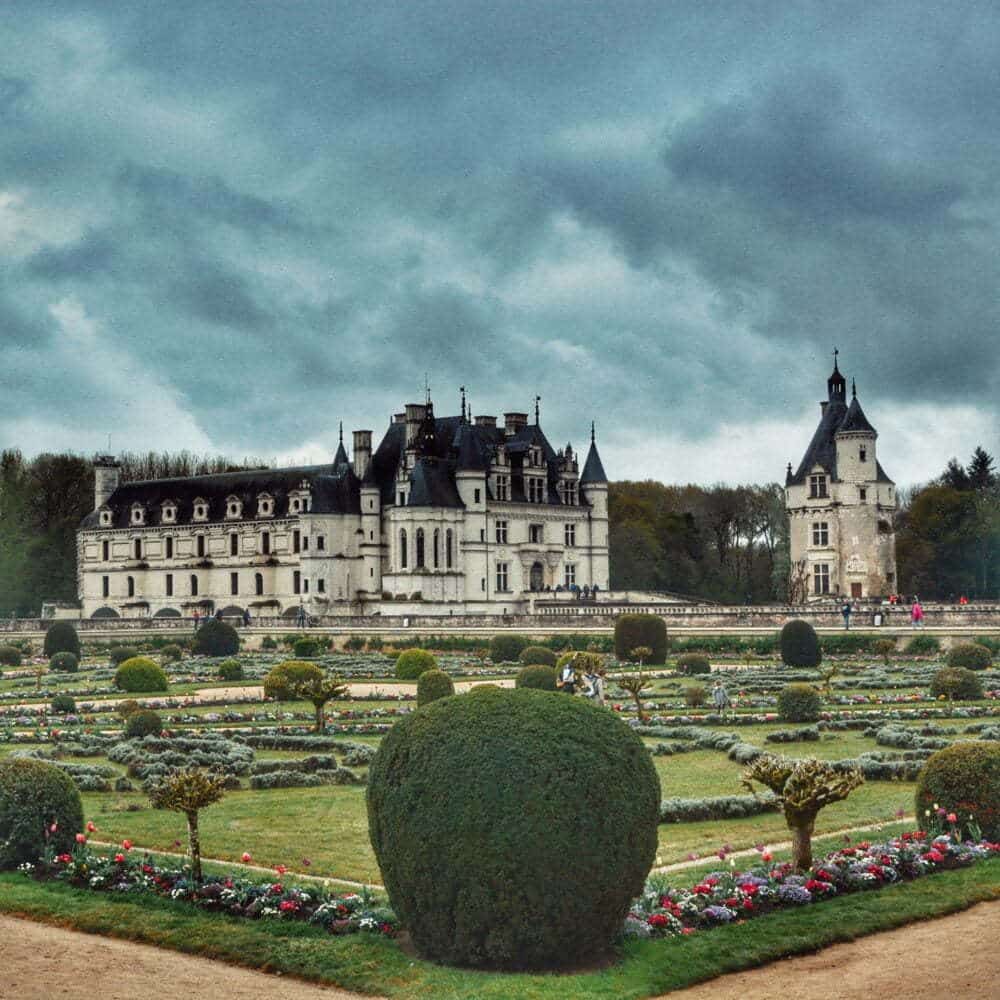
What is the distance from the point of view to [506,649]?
47.4 meters

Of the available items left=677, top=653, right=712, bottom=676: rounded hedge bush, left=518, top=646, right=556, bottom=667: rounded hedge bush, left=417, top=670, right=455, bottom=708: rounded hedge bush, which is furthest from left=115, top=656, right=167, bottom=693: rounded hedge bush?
left=677, top=653, right=712, bottom=676: rounded hedge bush

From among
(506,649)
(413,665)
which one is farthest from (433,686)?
(506,649)

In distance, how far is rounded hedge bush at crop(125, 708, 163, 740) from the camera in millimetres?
27500

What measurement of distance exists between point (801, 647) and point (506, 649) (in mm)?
9161

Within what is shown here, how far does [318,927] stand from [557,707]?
9.48 feet

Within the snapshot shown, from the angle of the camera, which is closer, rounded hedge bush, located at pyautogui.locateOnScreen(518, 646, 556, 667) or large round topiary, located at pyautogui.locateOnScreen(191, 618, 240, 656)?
rounded hedge bush, located at pyautogui.locateOnScreen(518, 646, 556, 667)

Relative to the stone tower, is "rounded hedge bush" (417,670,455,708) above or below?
below

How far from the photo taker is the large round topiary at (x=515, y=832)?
1141cm

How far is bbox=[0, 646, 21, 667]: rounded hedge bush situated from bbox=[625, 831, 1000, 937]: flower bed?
41655 millimetres

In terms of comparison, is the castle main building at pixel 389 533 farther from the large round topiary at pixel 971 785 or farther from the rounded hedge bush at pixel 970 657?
the large round topiary at pixel 971 785

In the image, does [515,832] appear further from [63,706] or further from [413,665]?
[413,665]

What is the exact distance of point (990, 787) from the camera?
623 inches

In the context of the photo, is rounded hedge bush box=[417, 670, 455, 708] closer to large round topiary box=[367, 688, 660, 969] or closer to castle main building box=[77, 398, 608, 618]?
large round topiary box=[367, 688, 660, 969]

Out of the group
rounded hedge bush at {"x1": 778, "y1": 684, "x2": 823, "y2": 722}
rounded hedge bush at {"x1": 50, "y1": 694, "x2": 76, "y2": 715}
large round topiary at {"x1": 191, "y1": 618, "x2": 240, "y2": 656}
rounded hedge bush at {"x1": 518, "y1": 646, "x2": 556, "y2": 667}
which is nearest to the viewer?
rounded hedge bush at {"x1": 778, "y1": 684, "x2": 823, "y2": 722}
